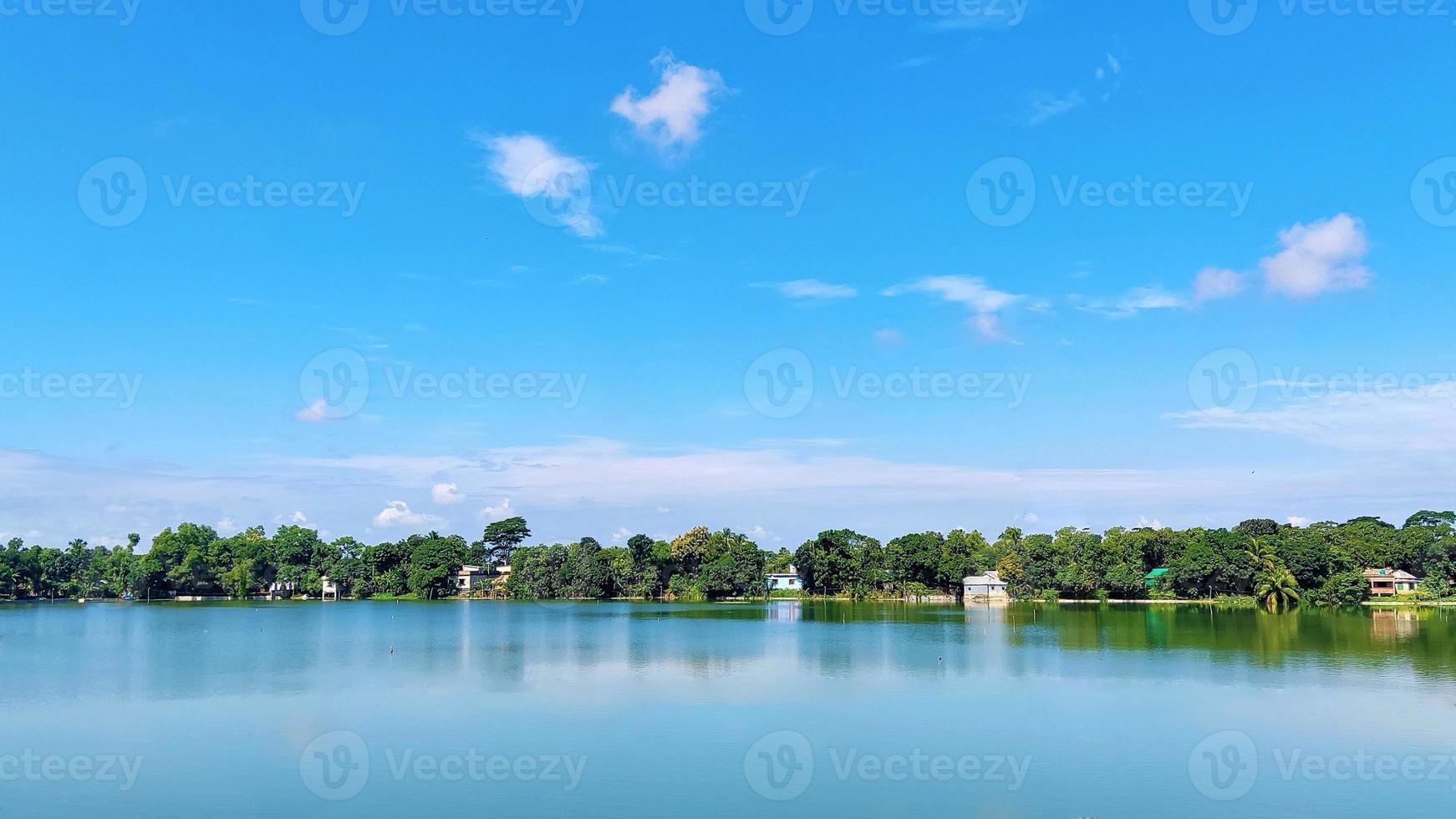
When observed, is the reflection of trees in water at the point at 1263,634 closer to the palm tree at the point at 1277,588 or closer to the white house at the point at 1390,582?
the palm tree at the point at 1277,588

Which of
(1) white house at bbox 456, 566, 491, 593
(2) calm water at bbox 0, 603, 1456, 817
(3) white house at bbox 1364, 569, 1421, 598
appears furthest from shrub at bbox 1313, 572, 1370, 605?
(1) white house at bbox 456, 566, 491, 593

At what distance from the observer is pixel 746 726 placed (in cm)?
2412

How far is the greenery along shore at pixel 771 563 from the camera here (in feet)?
242

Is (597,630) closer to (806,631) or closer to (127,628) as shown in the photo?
(806,631)

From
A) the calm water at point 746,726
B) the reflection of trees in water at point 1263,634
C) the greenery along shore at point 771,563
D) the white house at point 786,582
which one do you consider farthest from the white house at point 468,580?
the reflection of trees in water at point 1263,634

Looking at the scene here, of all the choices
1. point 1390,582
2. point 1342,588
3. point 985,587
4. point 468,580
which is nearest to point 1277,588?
point 1342,588

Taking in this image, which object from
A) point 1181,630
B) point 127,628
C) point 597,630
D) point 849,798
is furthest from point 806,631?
point 127,628

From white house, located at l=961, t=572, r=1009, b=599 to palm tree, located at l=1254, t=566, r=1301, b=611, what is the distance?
2221cm

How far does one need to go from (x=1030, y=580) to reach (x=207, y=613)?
6814cm

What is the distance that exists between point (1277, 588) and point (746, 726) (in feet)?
200

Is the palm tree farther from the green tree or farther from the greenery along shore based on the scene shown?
the green tree

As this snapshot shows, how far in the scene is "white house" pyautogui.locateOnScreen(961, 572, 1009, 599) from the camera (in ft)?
289

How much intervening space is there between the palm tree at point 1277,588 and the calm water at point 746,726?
77.9 feet

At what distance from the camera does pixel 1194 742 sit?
2180cm
